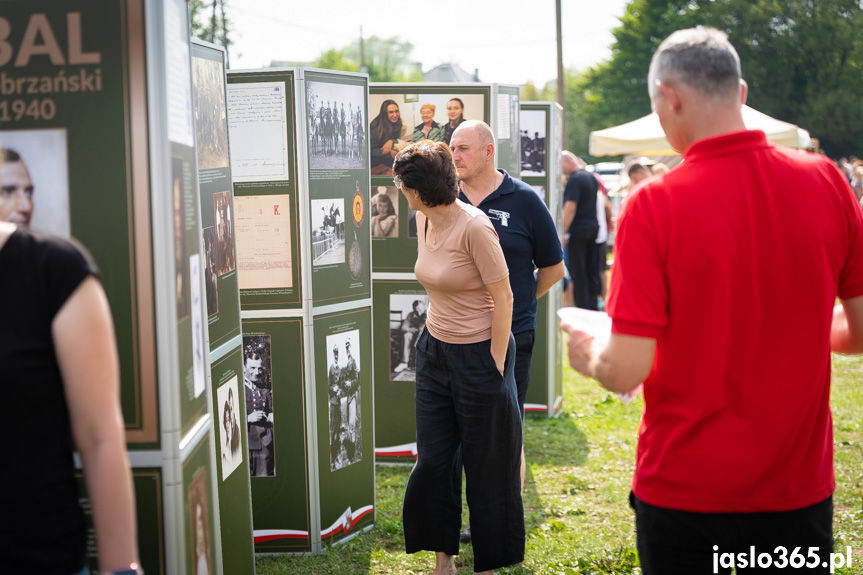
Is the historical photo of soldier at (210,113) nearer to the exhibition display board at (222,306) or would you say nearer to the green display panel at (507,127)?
the exhibition display board at (222,306)

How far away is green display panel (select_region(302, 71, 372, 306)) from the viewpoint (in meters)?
4.49

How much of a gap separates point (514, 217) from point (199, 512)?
2345mm

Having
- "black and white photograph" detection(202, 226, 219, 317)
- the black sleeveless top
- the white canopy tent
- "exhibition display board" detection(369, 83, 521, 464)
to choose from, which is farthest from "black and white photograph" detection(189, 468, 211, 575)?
the white canopy tent

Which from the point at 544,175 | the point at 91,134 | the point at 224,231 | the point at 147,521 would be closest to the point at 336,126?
the point at 224,231

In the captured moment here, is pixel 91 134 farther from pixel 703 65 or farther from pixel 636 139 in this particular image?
pixel 636 139

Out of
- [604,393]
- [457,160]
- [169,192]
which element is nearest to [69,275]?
[169,192]

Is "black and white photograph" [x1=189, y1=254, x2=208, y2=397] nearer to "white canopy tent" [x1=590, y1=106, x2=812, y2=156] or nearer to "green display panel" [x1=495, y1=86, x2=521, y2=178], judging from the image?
"green display panel" [x1=495, y1=86, x2=521, y2=178]

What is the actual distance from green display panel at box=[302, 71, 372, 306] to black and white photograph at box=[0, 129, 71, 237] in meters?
2.11

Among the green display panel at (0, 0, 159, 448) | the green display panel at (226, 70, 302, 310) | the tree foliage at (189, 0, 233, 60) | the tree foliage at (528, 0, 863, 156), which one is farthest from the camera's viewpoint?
the tree foliage at (528, 0, 863, 156)

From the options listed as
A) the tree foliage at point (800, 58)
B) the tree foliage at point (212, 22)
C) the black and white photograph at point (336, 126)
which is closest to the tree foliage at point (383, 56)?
the tree foliage at point (800, 58)

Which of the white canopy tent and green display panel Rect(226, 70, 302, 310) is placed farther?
the white canopy tent

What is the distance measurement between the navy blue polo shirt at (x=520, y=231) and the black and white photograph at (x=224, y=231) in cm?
134

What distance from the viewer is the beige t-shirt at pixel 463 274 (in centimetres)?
376

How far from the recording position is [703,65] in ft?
6.87
